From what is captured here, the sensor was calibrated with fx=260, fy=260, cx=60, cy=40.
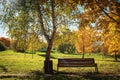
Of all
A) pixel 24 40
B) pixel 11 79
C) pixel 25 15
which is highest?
Answer: pixel 25 15

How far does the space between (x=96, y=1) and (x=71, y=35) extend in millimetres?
4735

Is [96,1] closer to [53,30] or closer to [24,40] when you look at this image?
[53,30]

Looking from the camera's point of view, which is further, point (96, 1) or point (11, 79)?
point (96, 1)

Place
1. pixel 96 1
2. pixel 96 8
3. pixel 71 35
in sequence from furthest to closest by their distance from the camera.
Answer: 1. pixel 71 35
2. pixel 96 8
3. pixel 96 1

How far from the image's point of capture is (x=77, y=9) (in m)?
17.1

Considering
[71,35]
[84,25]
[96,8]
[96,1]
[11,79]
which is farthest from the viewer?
[71,35]

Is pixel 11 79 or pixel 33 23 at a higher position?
pixel 33 23

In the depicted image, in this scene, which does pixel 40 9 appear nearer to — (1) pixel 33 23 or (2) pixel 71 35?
(1) pixel 33 23

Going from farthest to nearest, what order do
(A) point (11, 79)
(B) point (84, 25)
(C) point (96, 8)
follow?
(B) point (84, 25) < (C) point (96, 8) < (A) point (11, 79)

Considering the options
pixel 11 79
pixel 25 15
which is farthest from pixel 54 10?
pixel 11 79

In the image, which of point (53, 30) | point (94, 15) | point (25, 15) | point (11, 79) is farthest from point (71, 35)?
point (11, 79)

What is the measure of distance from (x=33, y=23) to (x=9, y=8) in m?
1.83

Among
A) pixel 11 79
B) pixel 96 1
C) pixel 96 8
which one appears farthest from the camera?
pixel 96 8

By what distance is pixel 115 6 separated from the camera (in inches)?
618
